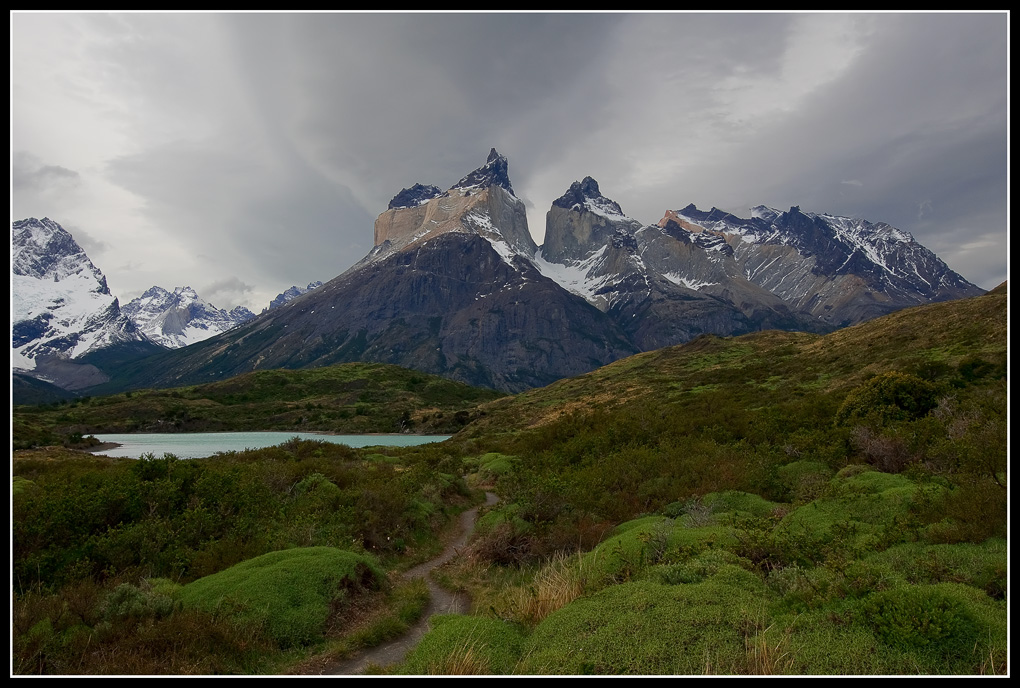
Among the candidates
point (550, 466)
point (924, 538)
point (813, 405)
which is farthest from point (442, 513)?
point (813, 405)

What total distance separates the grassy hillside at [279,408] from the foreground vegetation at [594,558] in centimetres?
7486

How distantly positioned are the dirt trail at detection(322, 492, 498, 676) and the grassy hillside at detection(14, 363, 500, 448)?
257 ft

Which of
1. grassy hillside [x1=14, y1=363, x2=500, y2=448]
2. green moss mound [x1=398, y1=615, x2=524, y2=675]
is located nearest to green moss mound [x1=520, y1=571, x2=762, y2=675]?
green moss mound [x1=398, y1=615, x2=524, y2=675]

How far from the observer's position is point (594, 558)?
10.8m

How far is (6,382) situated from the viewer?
5.26 m

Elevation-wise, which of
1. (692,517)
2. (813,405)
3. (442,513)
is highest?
(813,405)

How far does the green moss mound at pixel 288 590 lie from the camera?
9.08 meters

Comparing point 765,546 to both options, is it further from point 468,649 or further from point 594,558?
point 468,649

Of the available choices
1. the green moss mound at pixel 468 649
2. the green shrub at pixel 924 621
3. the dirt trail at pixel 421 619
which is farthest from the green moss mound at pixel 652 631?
the dirt trail at pixel 421 619

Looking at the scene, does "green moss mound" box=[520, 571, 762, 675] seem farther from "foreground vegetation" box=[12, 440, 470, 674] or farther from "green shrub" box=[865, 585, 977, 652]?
"foreground vegetation" box=[12, 440, 470, 674]

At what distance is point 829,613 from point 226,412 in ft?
476

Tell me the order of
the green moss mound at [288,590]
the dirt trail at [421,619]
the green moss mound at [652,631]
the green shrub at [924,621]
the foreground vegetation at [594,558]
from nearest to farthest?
the green shrub at [924,621]
the green moss mound at [652,631]
the foreground vegetation at [594,558]
the dirt trail at [421,619]
the green moss mound at [288,590]

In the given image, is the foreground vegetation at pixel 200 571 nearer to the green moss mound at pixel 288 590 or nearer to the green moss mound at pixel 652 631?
the green moss mound at pixel 288 590
